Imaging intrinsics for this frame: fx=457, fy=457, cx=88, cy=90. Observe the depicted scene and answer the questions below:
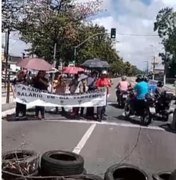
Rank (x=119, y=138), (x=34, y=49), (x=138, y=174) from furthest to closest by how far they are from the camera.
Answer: (x=34, y=49) → (x=119, y=138) → (x=138, y=174)

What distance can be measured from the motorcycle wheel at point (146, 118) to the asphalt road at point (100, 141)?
266 mm

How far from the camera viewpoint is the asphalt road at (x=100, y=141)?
877 cm

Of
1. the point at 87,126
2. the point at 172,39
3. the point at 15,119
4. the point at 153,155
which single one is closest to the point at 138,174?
the point at 153,155

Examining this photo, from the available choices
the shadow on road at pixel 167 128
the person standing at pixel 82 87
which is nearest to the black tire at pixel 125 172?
the shadow on road at pixel 167 128

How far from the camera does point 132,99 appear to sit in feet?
52.0

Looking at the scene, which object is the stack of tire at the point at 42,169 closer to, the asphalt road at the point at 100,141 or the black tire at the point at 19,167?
the black tire at the point at 19,167

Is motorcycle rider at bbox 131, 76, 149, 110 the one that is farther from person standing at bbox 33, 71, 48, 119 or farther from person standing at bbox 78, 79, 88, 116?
person standing at bbox 33, 71, 48, 119

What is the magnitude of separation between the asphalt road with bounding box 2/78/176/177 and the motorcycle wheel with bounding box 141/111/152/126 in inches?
10.5

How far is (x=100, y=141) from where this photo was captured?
11047mm

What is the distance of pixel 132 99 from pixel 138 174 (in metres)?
9.94

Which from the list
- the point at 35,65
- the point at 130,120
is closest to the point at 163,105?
the point at 130,120

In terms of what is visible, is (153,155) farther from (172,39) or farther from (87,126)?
(172,39)

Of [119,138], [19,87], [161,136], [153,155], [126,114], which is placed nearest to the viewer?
[153,155]

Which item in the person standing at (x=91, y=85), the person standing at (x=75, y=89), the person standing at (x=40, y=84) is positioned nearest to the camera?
the person standing at (x=40, y=84)
